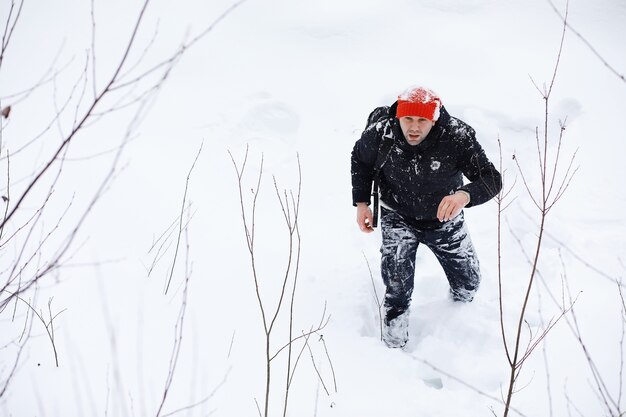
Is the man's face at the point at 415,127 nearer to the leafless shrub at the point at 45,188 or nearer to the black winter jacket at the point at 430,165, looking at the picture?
the black winter jacket at the point at 430,165

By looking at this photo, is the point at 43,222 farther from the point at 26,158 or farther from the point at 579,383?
the point at 579,383

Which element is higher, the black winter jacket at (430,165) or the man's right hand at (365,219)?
the black winter jacket at (430,165)

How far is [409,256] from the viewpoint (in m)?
2.56

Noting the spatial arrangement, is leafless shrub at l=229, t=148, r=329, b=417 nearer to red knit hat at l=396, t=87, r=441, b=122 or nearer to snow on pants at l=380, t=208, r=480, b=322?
snow on pants at l=380, t=208, r=480, b=322

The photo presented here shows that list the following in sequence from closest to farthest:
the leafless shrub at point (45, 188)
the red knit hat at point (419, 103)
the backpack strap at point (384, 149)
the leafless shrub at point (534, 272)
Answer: the leafless shrub at point (534, 272) → the red knit hat at point (419, 103) → the leafless shrub at point (45, 188) → the backpack strap at point (384, 149)

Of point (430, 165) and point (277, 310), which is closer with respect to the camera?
point (277, 310)

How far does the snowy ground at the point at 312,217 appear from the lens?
2148 mm

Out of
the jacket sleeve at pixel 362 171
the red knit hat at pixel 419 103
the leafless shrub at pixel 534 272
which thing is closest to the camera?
the leafless shrub at pixel 534 272

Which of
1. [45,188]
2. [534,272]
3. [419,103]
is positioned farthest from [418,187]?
[45,188]

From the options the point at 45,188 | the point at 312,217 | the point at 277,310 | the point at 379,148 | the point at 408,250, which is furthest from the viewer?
the point at 312,217

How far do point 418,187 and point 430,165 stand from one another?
15cm

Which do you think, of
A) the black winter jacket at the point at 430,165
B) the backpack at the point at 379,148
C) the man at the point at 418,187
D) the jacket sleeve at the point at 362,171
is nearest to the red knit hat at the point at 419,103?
the man at the point at 418,187

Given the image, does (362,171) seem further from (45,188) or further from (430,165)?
(45,188)

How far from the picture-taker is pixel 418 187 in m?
2.39
